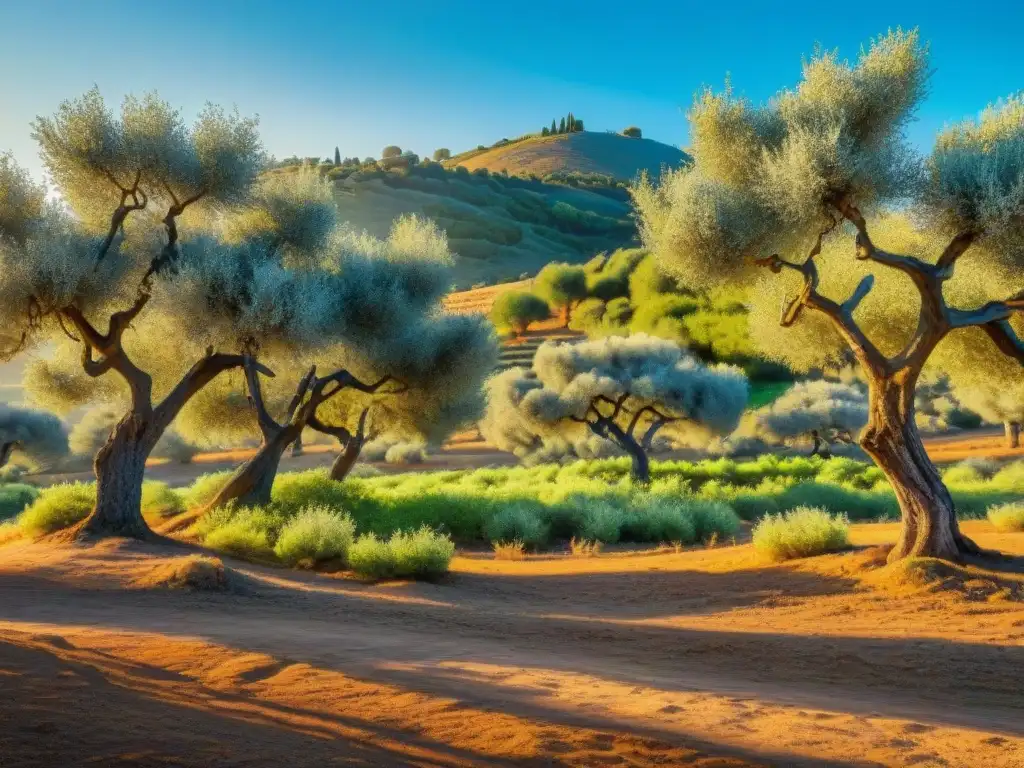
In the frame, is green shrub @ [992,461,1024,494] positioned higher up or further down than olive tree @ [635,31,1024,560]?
further down

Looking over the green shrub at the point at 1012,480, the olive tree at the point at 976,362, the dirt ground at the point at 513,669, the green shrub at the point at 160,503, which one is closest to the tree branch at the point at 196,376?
the dirt ground at the point at 513,669

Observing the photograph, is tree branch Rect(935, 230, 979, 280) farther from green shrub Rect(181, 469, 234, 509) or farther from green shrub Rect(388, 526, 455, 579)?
green shrub Rect(181, 469, 234, 509)

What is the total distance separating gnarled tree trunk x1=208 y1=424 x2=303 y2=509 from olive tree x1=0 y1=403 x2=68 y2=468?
3424 centimetres

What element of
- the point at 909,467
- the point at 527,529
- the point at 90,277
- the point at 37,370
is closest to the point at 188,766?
the point at 909,467

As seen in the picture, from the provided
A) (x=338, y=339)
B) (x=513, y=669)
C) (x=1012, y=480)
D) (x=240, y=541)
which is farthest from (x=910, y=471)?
(x=1012, y=480)

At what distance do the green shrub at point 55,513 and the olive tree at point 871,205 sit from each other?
13264 millimetres

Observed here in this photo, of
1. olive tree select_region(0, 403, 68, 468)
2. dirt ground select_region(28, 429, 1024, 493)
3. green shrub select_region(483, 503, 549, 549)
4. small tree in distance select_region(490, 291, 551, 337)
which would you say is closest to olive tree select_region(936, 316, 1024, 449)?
green shrub select_region(483, 503, 549, 549)

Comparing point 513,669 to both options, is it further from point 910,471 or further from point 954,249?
point 954,249

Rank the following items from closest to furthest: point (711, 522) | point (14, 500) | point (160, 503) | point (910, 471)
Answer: point (910, 471)
point (711, 522)
point (160, 503)
point (14, 500)

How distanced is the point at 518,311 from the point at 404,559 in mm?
59124

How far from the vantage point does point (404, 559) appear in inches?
545

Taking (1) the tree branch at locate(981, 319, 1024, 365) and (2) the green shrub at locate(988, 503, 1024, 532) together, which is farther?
(2) the green shrub at locate(988, 503, 1024, 532)

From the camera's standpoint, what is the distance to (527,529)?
19.7 m

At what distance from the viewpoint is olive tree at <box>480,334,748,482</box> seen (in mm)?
33812
